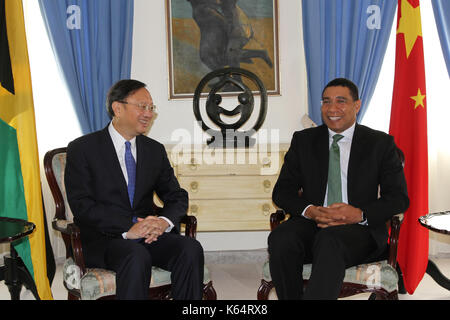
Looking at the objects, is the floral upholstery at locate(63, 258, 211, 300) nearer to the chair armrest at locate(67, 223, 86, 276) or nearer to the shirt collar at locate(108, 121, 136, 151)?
the chair armrest at locate(67, 223, 86, 276)

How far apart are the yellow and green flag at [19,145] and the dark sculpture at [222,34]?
1631 millimetres

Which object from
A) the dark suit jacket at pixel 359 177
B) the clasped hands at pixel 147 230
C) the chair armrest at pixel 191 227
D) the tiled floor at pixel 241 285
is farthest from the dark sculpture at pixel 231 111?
the clasped hands at pixel 147 230

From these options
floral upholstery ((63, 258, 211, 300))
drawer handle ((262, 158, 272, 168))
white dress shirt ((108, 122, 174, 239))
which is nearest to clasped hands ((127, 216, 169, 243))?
floral upholstery ((63, 258, 211, 300))

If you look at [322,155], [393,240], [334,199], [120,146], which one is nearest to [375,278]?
[393,240]

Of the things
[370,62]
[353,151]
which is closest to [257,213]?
[353,151]

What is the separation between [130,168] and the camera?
9.19 feet

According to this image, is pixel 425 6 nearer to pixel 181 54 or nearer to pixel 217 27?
pixel 217 27

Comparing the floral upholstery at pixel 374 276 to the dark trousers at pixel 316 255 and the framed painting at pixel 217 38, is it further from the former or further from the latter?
the framed painting at pixel 217 38

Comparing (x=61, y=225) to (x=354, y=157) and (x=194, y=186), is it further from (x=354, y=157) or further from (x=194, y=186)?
(x=354, y=157)

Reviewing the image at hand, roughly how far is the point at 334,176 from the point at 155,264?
46.7 inches

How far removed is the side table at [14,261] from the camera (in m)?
2.35

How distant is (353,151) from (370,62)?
5.55 ft

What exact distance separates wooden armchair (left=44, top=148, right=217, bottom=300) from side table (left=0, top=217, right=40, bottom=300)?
8.0 inches

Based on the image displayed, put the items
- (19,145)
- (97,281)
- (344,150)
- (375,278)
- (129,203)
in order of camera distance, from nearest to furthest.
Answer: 1. (97,281)
2. (375,278)
3. (129,203)
4. (344,150)
5. (19,145)
